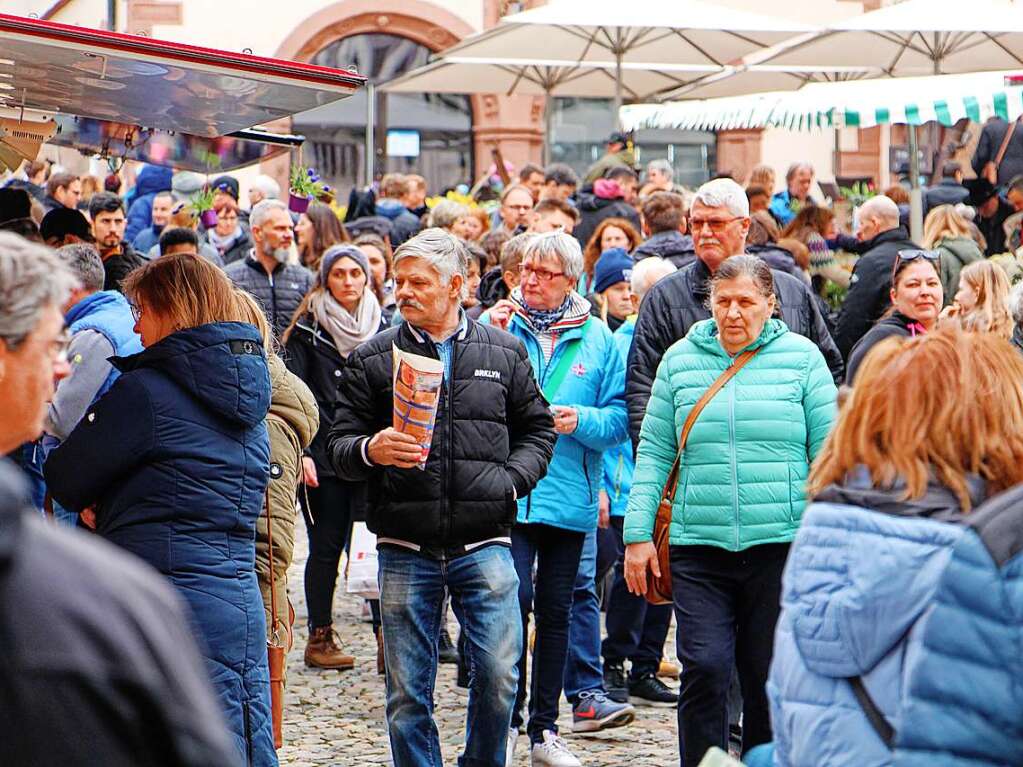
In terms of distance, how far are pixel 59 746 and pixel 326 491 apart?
260 inches

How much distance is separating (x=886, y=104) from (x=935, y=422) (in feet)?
25.2

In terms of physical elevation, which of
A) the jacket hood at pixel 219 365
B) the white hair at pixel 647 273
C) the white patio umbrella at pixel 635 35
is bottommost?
the jacket hood at pixel 219 365

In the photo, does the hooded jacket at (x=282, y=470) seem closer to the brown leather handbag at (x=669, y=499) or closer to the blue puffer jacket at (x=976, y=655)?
the brown leather handbag at (x=669, y=499)

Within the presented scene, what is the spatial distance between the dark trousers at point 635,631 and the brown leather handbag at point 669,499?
2015mm

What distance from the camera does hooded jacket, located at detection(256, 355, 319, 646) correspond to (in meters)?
5.64

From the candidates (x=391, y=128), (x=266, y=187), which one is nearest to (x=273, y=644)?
(x=266, y=187)

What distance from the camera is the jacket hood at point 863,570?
2.77m

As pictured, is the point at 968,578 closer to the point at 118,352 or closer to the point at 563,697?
the point at 118,352

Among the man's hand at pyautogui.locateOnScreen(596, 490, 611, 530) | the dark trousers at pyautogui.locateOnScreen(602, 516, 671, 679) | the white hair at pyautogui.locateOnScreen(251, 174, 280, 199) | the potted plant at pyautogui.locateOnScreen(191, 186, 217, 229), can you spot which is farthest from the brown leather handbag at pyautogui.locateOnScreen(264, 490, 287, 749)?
the white hair at pyautogui.locateOnScreen(251, 174, 280, 199)

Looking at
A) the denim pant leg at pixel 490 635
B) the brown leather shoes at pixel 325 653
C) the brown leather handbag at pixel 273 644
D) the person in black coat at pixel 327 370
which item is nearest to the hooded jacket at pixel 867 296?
the person in black coat at pixel 327 370

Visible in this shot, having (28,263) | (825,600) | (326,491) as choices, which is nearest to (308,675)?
(326,491)

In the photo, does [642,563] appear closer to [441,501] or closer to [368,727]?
[441,501]

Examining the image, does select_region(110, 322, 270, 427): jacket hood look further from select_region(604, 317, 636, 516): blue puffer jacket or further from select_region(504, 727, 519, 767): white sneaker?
select_region(604, 317, 636, 516): blue puffer jacket

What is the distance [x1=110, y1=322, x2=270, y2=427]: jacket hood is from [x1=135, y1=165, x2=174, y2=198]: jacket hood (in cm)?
905
